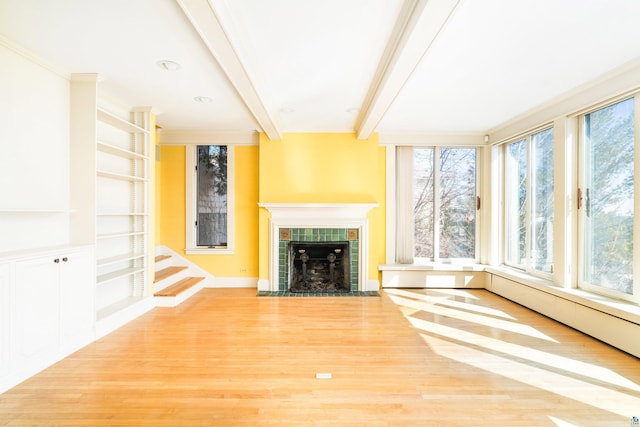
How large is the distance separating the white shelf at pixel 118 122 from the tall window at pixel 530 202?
16.6 feet

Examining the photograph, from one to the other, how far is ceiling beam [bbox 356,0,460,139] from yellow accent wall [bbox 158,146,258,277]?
251 cm

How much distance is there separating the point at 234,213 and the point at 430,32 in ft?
12.7

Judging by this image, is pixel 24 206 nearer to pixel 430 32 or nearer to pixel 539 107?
pixel 430 32

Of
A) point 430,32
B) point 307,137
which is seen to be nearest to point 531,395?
point 430,32

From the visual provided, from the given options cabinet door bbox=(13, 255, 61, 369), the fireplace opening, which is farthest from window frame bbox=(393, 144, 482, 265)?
cabinet door bbox=(13, 255, 61, 369)

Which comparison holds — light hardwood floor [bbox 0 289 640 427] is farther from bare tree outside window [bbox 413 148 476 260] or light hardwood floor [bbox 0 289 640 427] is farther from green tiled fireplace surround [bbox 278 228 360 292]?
bare tree outside window [bbox 413 148 476 260]

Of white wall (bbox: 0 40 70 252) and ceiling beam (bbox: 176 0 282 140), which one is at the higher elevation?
ceiling beam (bbox: 176 0 282 140)

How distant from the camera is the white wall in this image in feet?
7.72

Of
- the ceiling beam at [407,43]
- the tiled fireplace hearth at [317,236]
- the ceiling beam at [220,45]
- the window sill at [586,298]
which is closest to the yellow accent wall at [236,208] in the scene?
the tiled fireplace hearth at [317,236]

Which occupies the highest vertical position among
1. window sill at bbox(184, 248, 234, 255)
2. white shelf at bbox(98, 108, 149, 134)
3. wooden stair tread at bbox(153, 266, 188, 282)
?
white shelf at bbox(98, 108, 149, 134)

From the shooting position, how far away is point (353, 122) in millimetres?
4266

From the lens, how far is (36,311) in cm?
226

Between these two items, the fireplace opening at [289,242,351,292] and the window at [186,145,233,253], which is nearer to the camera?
the fireplace opening at [289,242,351,292]

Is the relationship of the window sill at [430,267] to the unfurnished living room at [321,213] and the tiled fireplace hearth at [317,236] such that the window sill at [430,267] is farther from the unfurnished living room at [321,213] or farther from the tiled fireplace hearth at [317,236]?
the tiled fireplace hearth at [317,236]
